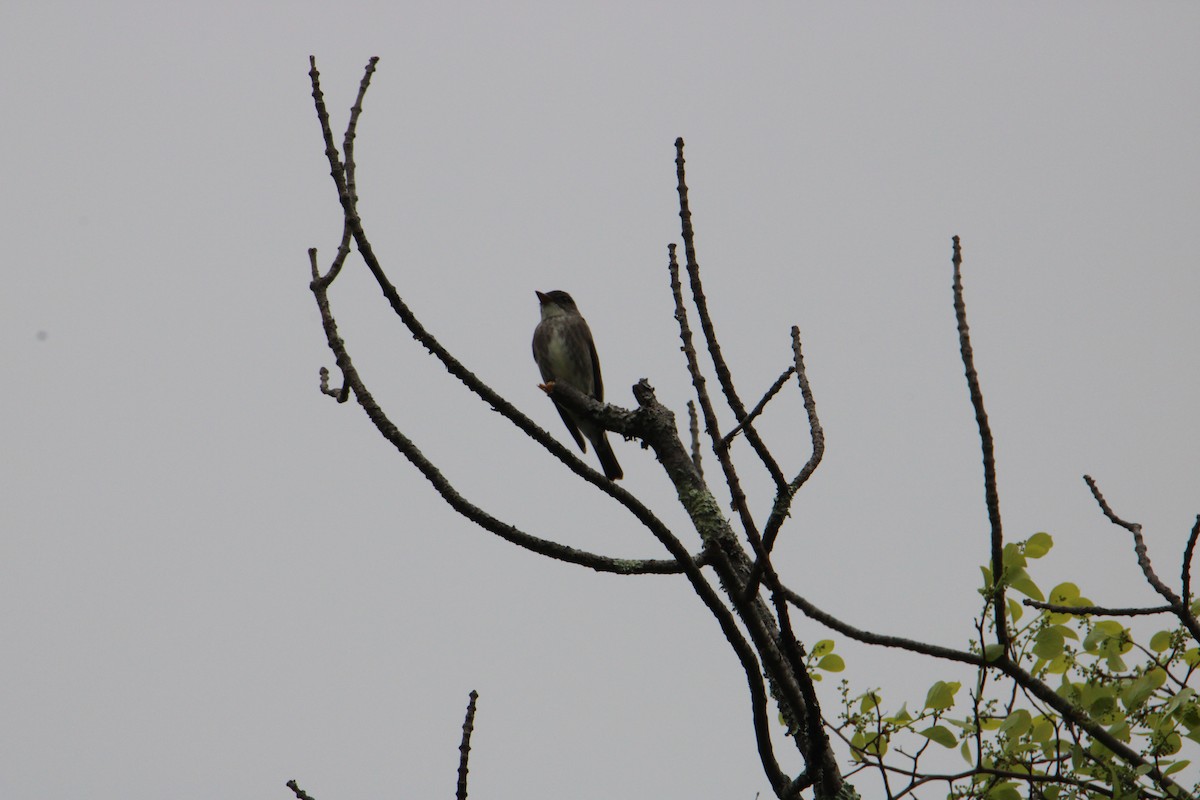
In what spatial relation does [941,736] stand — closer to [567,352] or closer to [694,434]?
[694,434]

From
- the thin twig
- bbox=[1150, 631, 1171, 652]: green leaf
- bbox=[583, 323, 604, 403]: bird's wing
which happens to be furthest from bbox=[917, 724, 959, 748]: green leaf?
bbox=[583, 323, 604, 403]: bird's wing

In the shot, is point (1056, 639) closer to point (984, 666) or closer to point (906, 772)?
point (984, 666)

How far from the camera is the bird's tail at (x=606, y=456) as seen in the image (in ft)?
25.6

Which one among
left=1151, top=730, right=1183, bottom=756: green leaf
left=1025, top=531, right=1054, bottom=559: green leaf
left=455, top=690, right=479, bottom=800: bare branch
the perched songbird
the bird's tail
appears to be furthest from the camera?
the perched songbird

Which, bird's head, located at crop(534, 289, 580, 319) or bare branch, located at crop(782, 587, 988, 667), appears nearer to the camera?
bare branch, located at crop(782, 587, 988, 667)

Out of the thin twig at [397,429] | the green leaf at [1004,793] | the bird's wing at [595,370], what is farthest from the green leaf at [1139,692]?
the bird's wing at [595,370]

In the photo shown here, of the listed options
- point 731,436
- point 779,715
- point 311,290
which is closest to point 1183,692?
point 779,715

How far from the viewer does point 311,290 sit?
9.78ft

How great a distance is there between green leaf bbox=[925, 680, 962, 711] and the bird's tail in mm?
4586

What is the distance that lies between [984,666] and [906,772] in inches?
14.7

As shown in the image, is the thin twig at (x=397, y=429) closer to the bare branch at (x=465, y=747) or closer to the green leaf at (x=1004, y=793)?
the bare branch at (x=465, y=747)

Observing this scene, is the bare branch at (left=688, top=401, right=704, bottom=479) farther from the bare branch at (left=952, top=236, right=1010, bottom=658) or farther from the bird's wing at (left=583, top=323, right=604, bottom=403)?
the bird's wing at (left=583, top=323, right=604, bottom=403)

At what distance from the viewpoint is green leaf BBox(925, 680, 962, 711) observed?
10.6 ft

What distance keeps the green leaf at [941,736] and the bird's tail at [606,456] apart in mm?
4601
